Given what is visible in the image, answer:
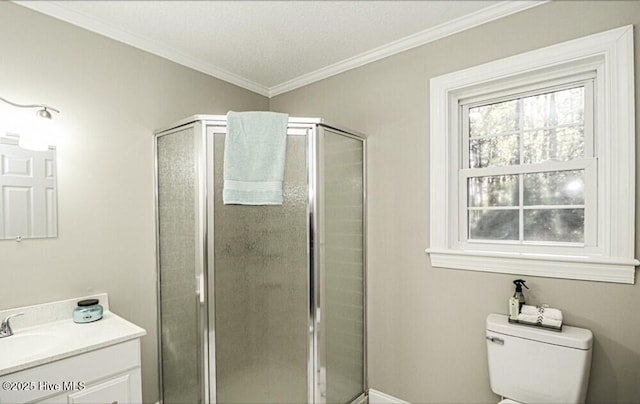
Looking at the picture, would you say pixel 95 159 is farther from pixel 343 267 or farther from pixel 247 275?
pixel 343 267

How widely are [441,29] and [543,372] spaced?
181 centimetres

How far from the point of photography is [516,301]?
163cm

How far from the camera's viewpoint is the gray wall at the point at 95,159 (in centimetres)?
162

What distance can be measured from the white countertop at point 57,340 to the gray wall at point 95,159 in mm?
162

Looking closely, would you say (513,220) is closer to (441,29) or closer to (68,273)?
(441,29)

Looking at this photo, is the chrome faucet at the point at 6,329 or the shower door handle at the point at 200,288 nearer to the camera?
the chrome faucet at the point at 6,329

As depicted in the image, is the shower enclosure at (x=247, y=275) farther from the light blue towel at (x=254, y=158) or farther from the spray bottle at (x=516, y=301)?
the spray bottle at (x=516, y=301)

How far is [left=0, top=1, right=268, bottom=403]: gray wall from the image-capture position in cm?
162

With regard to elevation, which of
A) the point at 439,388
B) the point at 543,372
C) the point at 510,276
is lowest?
the point at 439,388

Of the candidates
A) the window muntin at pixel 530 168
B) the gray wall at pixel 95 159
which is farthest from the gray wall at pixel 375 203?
the window muntin at pixel 530 168

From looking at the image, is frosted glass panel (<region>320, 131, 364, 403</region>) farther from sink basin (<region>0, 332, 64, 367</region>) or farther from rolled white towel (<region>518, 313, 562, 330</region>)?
sink basin (<region>0, 332, 64, 367</region>)

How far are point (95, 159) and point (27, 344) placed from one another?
94 cm

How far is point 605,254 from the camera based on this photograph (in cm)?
152

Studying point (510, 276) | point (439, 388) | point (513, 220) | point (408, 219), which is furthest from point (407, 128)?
point (439, 388)
